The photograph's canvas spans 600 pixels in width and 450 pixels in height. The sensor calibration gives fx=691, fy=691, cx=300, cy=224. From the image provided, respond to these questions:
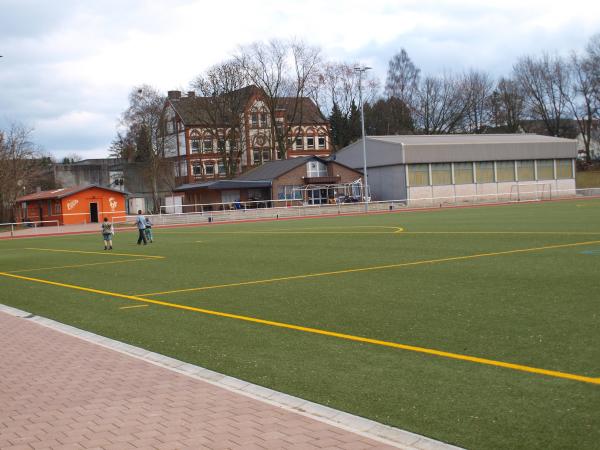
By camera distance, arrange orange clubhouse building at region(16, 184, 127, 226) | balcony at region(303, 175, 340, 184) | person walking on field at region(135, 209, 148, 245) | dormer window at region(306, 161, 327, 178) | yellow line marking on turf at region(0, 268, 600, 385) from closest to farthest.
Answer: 1. yellow line marking on turf at region(0, 268, 600, 385)
2. person walking on field at region(135, 209, 148, 245)
3. orange clubhouse building at region(16, 184, 127, 226)
4. balcony at region(303, 175, 340, 184)
5. dormer window at region(306, 161, 327, 178)

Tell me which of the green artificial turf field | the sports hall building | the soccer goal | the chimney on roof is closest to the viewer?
the green artificial turf field

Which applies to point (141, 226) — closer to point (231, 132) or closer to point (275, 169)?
point (275, 169)

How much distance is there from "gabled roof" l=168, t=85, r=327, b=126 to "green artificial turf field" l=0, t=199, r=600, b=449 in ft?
206

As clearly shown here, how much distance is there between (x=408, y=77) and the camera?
323ft

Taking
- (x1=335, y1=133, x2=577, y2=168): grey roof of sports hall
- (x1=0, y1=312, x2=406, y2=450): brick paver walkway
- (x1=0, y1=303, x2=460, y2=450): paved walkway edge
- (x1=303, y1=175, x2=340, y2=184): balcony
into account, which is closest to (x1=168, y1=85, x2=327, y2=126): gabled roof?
(x1=335, y1=133, x2=577, y2=168): grey roof of sports hall

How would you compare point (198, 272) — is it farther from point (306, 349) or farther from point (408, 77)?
point (408, 77)

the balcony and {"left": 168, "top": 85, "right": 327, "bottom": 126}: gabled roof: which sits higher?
{"left": 168, "top": 85, "right": 327, "bottom": 126}: gabled roof

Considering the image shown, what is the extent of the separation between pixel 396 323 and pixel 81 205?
195 ft

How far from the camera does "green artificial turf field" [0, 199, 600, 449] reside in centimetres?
612

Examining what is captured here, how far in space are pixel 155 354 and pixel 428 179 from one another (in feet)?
216

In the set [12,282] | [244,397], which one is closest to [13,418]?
[244,397]

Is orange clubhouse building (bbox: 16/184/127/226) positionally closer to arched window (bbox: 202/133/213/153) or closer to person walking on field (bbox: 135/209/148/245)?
arched window (bbox: 202/133/213/153)

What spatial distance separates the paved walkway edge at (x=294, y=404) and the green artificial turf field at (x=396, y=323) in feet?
0.58

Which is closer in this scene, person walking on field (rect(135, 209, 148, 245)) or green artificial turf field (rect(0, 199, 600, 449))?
green artificial turf field (rect(0, 199, 600, 449))
